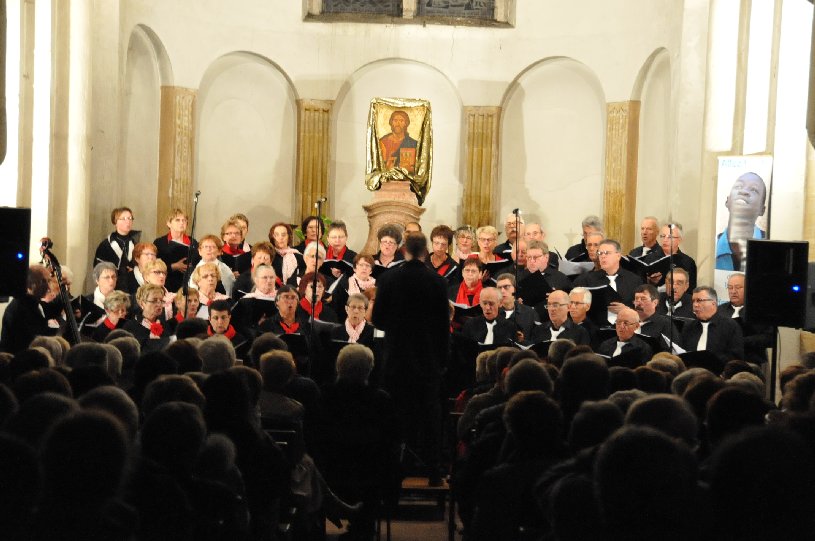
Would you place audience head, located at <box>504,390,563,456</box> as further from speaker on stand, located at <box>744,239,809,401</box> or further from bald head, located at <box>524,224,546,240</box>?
bald head, located at <box>524,224,546,240</box>

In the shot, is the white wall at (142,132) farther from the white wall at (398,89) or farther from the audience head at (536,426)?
the audience head at (536,426)

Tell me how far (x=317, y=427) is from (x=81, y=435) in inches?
127

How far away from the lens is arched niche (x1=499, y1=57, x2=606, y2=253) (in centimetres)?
1572

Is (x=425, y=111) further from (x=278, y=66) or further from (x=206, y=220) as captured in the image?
(x=206, y=220)

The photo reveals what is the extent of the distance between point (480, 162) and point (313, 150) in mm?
2168

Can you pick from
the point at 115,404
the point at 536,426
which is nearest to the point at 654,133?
the point at 536,426

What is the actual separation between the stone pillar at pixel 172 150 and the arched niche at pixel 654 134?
554 centimetres

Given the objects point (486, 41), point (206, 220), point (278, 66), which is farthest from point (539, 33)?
point (206, 220)

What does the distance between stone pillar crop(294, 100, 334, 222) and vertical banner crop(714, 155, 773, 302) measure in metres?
6.07

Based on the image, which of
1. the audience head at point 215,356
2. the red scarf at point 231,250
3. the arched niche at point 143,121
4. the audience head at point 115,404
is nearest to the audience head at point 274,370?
the audience head at point 215,356

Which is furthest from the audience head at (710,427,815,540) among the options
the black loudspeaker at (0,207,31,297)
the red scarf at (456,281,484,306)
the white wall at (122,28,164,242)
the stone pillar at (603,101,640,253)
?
the white wall at (122,28,164,242)

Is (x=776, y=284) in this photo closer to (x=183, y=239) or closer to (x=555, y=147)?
(x=183, y=239)

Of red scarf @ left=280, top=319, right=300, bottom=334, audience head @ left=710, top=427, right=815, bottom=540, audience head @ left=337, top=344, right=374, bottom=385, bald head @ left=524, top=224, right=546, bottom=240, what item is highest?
bald head @ left=524, top=224, right=546, bottom=240

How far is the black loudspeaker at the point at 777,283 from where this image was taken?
7496mm
